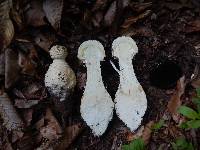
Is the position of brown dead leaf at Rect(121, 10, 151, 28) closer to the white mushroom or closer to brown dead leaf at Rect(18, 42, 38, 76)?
the white mushroom

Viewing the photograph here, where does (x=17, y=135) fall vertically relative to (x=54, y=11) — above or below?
below

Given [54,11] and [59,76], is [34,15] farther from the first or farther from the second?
[59,76]

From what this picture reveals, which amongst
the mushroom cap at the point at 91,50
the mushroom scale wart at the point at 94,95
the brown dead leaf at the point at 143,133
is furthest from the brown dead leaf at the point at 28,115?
the brown dead leaf at the point at 143,133

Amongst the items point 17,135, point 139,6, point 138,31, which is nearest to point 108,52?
point 138,31

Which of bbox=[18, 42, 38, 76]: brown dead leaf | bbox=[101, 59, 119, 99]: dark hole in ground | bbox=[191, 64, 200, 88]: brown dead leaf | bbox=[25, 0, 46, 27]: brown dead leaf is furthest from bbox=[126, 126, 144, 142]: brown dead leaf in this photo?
bbox=[25, 0, 46, 27]: brown dead leaf

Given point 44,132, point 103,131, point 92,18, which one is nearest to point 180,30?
point 92,18

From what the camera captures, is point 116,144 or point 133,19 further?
point 133,19

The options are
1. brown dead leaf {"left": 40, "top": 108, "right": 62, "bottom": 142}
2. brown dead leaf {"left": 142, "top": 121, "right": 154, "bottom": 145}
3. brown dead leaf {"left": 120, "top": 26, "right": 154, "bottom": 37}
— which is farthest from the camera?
brown dead leaf {"left": 120, "top": 26, "right": 154, "bottom": 37}
